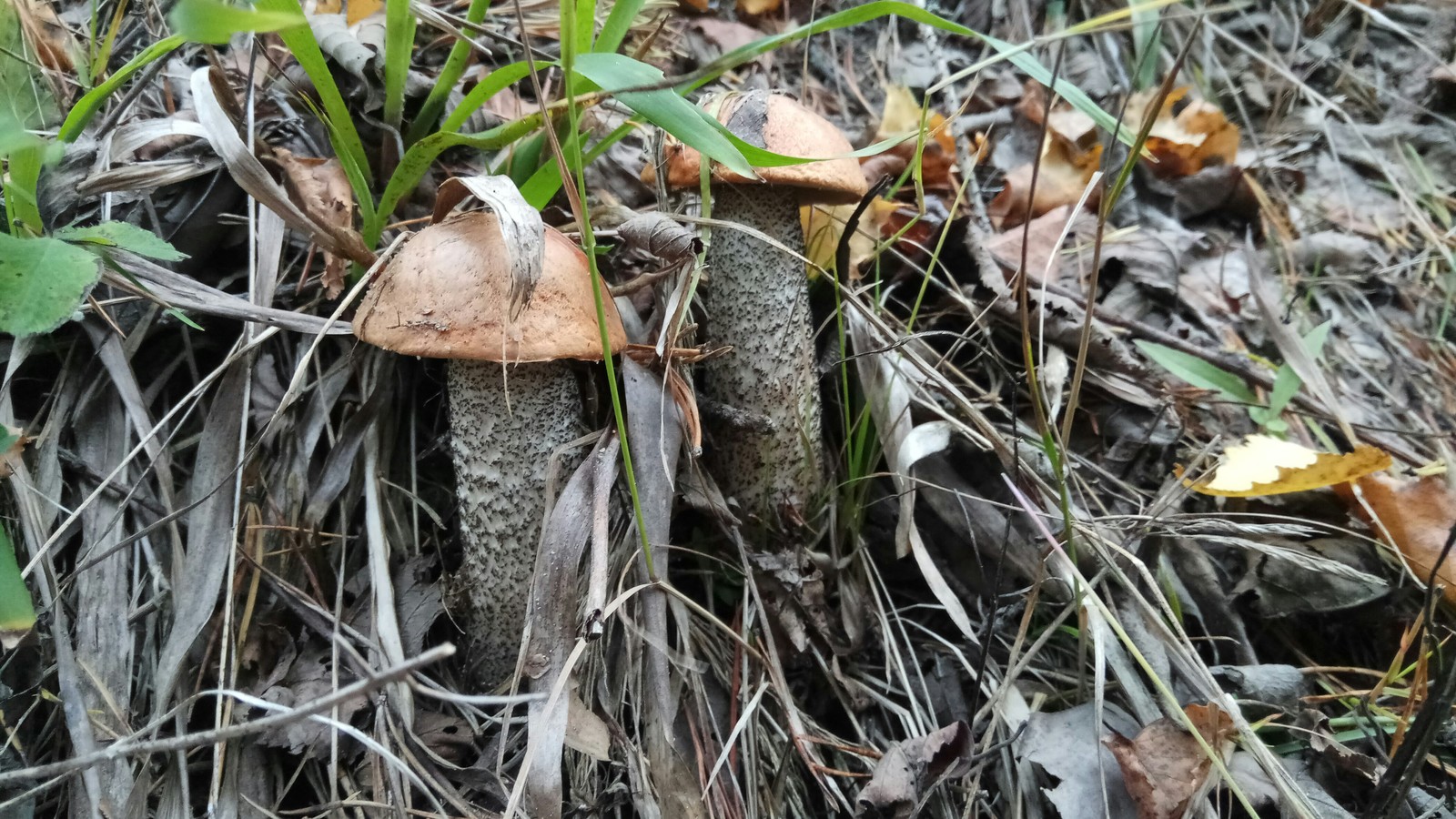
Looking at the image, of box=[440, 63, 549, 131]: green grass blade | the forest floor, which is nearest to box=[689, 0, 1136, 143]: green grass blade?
the forest floor

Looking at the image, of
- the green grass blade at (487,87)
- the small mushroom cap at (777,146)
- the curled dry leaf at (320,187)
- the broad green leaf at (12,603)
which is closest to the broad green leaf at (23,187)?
the curled dry leaf at (320,187)

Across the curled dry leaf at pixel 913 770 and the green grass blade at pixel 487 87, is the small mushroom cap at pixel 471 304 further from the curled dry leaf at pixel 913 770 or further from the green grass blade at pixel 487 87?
the curled dry leaf at pixel 913 770

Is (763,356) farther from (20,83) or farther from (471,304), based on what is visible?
(20,83)

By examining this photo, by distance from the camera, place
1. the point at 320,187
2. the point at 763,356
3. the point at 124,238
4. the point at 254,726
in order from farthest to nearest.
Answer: the point at 763,356 → the point at 320,187 → the point at 124,238 → the point at 254,726

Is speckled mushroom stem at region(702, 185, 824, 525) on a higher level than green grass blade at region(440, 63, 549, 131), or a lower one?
lower

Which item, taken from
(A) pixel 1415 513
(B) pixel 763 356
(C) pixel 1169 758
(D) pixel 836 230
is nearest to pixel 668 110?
(B) pixel 763 356

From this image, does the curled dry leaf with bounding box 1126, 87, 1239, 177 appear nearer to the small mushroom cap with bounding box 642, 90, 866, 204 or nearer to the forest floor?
the forest floor

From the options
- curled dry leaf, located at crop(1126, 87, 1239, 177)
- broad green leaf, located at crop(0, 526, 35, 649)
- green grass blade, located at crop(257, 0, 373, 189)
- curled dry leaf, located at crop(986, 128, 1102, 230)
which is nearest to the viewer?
broad green leaf, located at crop(0, 526, 35, 649)
